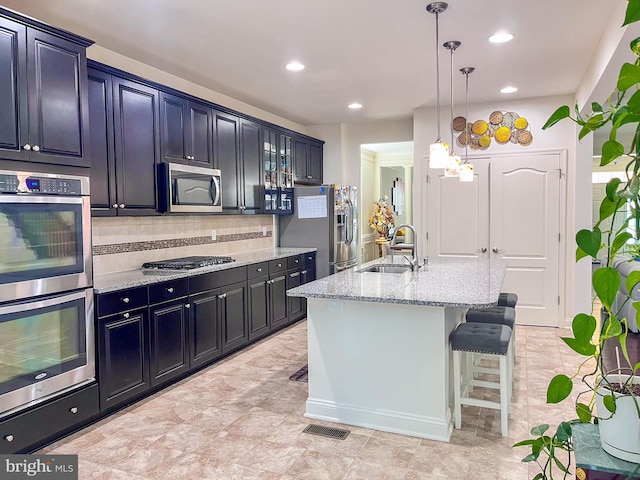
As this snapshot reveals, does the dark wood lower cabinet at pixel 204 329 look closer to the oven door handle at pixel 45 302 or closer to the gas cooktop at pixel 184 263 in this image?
the gas cooktop at pixel 184 263

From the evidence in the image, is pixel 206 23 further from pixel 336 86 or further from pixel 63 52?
pixel 336 86

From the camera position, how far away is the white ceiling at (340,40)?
118 inches

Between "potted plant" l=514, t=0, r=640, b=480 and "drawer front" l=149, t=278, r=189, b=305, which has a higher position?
"potted plant" l=514, t=0, r=640, b=480

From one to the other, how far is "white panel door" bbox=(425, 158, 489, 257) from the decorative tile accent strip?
2.32 metres

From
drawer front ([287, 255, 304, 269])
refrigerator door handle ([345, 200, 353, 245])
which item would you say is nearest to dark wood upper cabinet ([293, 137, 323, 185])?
refrigerator door handle ([345, 200, 353, 245])

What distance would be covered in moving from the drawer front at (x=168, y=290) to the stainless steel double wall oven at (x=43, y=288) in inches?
21.7

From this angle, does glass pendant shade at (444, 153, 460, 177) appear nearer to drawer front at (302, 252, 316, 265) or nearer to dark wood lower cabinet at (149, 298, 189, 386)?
dark wood lower cabinet at (149, 298, 189, 386)

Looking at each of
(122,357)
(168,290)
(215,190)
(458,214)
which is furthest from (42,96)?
(458,214)

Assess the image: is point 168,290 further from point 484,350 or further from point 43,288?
point 484,350

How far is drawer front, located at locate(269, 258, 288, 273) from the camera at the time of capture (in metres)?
5.09

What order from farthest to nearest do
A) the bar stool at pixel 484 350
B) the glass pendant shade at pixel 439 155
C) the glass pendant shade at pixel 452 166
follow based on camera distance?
the glass pendant shade at pixel 452 166, the glass pendant shade at pixel 439 155, the bar stool at pixel 484 350

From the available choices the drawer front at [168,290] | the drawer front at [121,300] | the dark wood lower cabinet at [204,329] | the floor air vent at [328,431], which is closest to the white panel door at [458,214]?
the dark wood lower cabinet at [204,329]

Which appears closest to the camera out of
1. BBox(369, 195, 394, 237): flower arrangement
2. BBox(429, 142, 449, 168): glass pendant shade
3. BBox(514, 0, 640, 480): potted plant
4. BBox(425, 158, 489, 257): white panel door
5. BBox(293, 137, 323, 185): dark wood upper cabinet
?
BBox(514, 0, 640, 480): potted plant

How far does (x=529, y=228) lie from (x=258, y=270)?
3.26 metres
